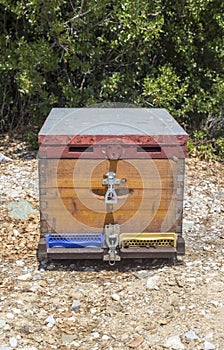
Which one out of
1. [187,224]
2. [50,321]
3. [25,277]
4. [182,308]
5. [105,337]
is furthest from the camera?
[187,224]

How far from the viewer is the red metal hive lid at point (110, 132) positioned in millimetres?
3365

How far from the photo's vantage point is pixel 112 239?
3.54 metres

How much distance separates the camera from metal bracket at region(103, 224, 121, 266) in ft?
11.6

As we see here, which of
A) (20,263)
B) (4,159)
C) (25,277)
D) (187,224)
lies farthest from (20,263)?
(4,159)

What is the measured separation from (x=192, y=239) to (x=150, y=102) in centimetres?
259

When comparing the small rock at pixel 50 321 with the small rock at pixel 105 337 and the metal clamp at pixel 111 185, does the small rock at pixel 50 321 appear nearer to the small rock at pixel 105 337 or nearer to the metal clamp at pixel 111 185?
the small rock at pixel 105 337

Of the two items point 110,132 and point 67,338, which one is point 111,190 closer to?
point 110,132

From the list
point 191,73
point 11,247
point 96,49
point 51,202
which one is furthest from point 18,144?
point 51,202

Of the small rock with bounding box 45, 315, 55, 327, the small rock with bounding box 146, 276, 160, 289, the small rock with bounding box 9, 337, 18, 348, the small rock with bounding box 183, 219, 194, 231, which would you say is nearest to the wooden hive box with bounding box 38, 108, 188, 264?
the small rock with bounding box 146, 276, 160, 289

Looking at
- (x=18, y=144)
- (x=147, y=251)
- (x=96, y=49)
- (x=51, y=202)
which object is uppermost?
(x=96, y=49)

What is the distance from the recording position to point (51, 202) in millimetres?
3537

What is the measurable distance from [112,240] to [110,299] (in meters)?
0.39

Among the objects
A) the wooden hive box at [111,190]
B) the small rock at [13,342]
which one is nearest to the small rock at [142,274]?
the wooden hive box at [111,190]

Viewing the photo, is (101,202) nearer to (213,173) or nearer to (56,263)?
(56,263)
